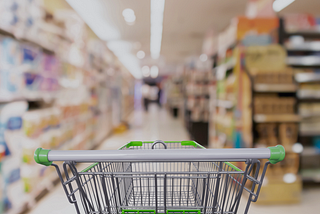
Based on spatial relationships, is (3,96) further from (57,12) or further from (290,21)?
(290,21)

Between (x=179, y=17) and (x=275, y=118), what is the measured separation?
4322 millimetres

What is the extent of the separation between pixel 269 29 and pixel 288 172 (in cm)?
186

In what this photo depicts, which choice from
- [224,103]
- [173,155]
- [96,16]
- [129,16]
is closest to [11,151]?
[173,155]

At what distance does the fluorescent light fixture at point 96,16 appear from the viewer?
4488 millimetres

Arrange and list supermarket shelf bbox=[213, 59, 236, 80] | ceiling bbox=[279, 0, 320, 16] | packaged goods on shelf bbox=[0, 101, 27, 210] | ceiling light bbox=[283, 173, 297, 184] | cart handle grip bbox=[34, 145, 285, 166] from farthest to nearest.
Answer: ceiling bbox=[279, 0, 320, 16] → supermarket shelf bbox=[213, 59, 236, 80] → ceiling light bbox=[283, 173, 297, 184] → packaged goods on shelf bbox=[0, 101, 27, 210] → cart handle grip bbox=[34, 145, 285, 166]

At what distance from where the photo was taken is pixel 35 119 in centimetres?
242

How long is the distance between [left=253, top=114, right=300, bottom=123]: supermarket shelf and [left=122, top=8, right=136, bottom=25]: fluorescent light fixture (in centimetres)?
388

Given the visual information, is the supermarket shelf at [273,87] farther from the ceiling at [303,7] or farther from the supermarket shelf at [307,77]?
the ceiling at [303,7]

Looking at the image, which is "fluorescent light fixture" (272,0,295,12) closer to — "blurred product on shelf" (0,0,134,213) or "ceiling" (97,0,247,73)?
"ceiling" (97,0,247,73)

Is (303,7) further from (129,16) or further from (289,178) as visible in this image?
(289,178)

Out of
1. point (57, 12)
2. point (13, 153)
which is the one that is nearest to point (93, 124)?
point (57, 12)

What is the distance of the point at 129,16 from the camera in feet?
17.5

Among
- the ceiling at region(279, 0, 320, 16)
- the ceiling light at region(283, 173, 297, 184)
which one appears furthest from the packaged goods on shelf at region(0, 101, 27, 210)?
the ceiling at region(279, 0, 320, 16)

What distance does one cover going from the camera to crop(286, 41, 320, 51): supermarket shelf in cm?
273
